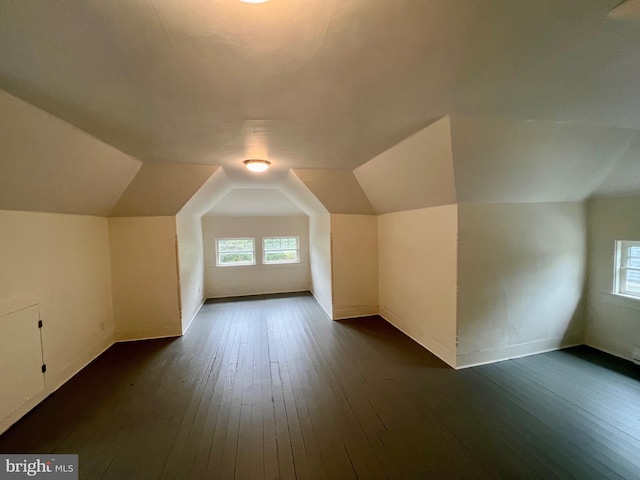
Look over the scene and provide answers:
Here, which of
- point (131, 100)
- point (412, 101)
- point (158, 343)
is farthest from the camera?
point (158, 343)

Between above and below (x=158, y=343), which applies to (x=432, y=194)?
above

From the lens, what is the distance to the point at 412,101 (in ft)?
5.22

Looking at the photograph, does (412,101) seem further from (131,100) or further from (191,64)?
(131,100)

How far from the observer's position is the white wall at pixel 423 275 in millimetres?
2705

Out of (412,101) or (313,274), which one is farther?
(313,274)

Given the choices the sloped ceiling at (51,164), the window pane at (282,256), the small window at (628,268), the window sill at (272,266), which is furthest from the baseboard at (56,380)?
the small window at (628,268)

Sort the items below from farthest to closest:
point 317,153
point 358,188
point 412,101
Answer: point 358,188 → point 317,153 → point 412,101

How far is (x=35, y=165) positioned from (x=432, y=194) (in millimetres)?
3451

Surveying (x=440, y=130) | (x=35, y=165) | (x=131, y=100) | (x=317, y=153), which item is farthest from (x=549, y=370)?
(x=35, y=165)

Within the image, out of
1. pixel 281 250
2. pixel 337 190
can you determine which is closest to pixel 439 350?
pixel 337 190

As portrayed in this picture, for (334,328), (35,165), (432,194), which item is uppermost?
(35,165)

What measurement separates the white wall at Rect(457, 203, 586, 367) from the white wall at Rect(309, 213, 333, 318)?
6.86ft
